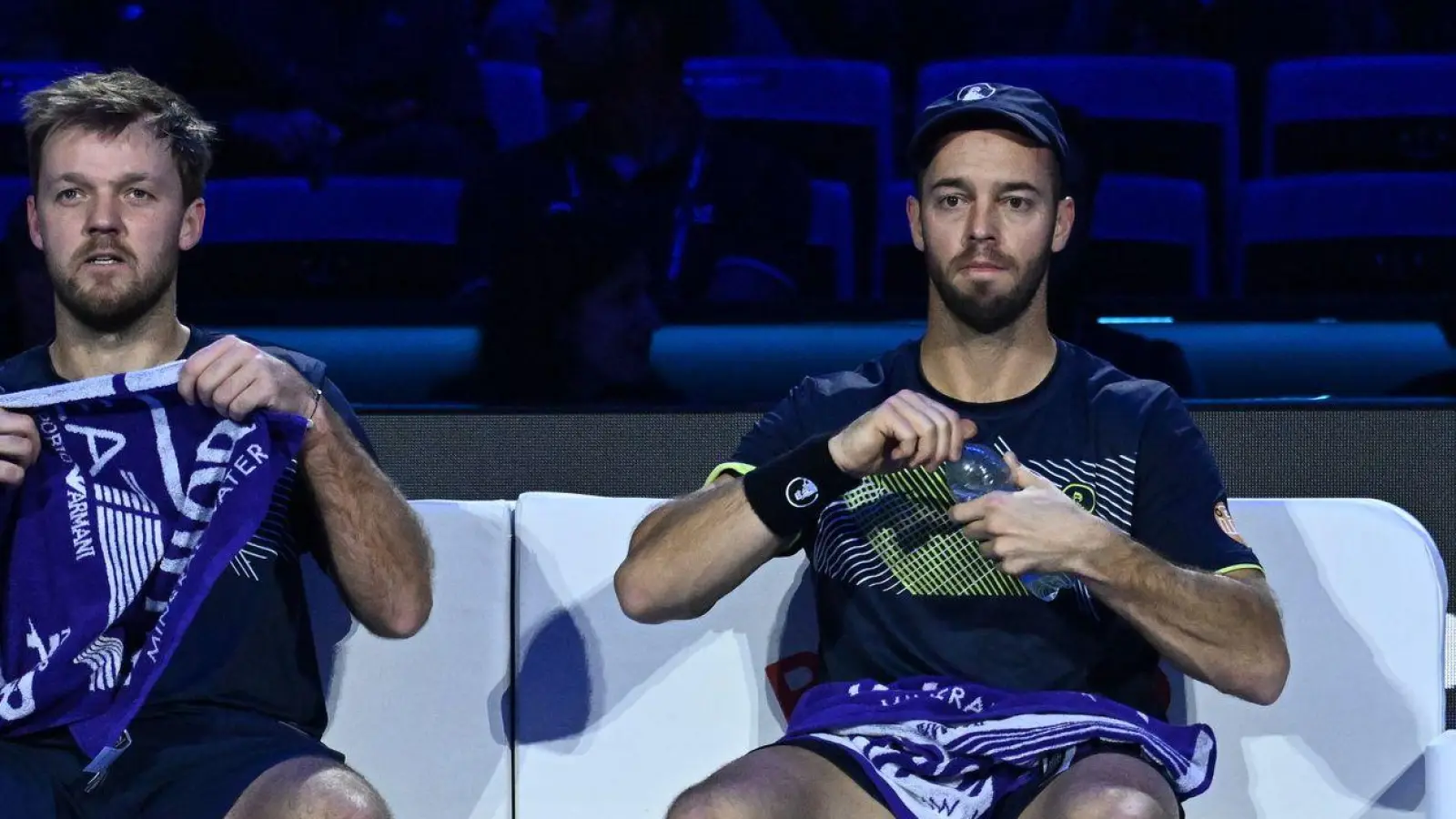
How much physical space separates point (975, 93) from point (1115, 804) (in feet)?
2.94

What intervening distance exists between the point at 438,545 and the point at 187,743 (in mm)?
440

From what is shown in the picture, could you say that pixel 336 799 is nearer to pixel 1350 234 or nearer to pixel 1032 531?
pixel 1032 531

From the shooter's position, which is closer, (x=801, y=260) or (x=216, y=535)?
(x=216, y=535)

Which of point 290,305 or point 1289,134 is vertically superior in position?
point 1289,134

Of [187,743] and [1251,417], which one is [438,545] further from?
[1251,417]

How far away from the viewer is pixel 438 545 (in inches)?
89.7

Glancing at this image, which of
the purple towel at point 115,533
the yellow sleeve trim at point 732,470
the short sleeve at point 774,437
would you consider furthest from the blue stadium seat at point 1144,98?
the purple towel at point 115,533

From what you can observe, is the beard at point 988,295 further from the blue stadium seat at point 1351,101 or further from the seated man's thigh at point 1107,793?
the blue stadium seat at point 1351,101

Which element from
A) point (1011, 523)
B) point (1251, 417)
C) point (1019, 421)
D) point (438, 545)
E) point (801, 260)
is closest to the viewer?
point (1011, 523)

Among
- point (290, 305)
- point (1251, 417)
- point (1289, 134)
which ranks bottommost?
point (1251, 417)

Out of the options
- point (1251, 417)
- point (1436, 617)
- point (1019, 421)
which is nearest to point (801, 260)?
point (1251, 417)

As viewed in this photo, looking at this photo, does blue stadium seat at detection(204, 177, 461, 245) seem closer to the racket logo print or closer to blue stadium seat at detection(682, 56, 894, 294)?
blue stadium seat at detection(682, 56, 894, 294)

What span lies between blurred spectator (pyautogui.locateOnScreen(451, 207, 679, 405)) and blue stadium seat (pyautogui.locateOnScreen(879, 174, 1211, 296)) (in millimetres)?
450

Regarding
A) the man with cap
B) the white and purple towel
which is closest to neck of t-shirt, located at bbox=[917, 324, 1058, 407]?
the man with cap
